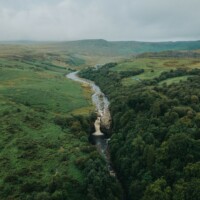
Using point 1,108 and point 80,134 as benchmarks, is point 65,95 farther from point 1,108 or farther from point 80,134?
point 80,134

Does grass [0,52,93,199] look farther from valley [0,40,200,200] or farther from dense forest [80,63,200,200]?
dense forest [80,63,200,200]

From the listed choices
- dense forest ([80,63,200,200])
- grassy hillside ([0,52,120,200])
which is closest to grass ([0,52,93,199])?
grassy hillside ([0,52,120,200])

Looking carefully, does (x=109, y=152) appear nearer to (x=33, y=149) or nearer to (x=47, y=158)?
(x=47, y=158)

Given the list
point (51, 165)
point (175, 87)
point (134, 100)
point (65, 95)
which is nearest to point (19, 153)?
point (51, 165)

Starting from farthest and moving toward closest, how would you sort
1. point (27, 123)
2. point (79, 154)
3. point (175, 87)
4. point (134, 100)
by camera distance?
point (175, 87) → point (134, 100) → point (27, 123) → point (79, 154)

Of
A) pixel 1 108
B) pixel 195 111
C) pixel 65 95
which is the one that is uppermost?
pixel 195 111

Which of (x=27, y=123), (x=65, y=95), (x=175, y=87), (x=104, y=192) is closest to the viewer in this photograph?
(x=104, y=192)

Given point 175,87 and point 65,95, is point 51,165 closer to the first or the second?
point 175,87

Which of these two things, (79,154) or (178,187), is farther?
(79,154)

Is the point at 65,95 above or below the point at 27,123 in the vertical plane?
below
